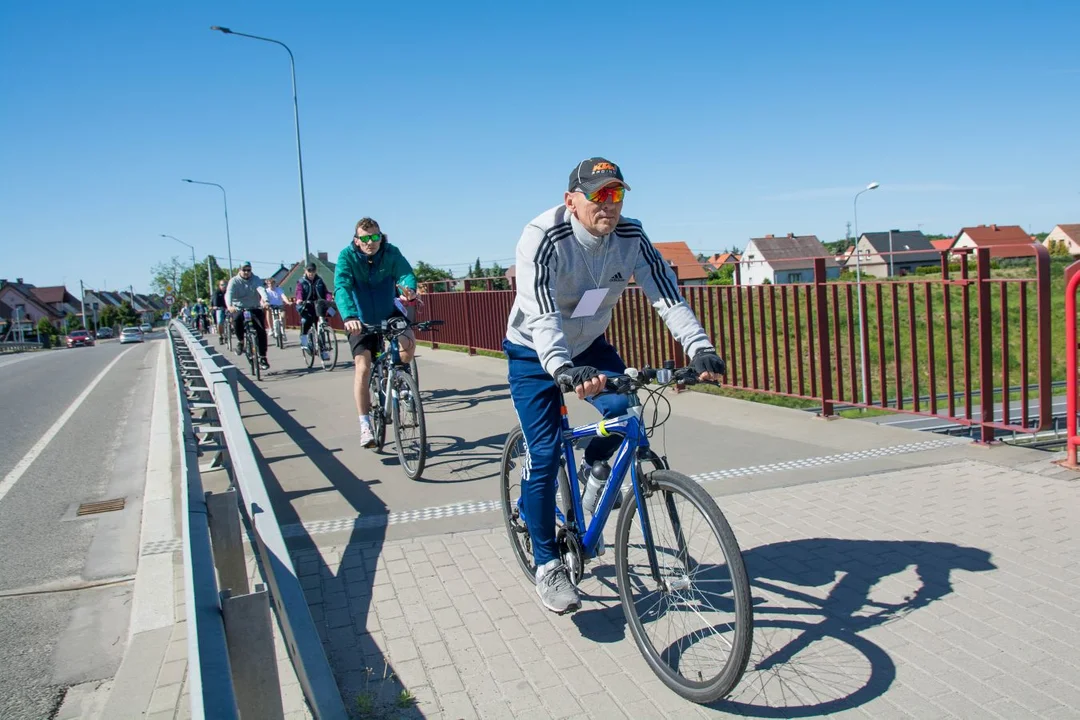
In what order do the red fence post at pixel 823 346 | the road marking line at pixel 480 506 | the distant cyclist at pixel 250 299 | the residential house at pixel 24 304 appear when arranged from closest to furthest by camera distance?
the road marking line at pixel 480 506
the red fence post at pixel 823 346
the distant cyclist at pixel 250 299
the residential house at pixel 24 304

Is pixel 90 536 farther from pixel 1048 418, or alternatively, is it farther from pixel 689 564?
pixel 1048 418

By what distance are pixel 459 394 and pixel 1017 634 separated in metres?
7.92

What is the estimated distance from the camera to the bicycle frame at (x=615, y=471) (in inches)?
120

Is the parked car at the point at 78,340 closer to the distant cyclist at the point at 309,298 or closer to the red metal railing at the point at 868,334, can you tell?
the distant cyclist at the point at 309,298

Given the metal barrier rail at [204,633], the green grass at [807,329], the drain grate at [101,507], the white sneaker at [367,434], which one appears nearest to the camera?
the metal barrier rail at [204,633]

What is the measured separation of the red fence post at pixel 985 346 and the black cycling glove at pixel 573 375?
3.97m

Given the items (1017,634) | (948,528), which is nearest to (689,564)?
(1017,634)

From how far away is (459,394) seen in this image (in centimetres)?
1060

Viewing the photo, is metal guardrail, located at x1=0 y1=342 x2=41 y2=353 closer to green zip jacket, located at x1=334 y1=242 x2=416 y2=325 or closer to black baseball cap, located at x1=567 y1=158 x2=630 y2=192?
green zip jacket, located at x1=334 y1=242 x2=416 y2=325

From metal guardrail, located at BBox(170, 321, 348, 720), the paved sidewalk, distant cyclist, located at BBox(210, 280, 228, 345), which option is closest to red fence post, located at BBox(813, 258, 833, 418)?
the paved sidewalk

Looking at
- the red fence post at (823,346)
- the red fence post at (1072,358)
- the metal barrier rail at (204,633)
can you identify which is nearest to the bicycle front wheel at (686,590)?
the metal barrier rail at (204,633)

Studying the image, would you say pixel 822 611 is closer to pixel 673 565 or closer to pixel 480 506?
pixel 673 565

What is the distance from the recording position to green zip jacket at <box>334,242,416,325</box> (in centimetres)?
684

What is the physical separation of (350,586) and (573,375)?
6.13ft
